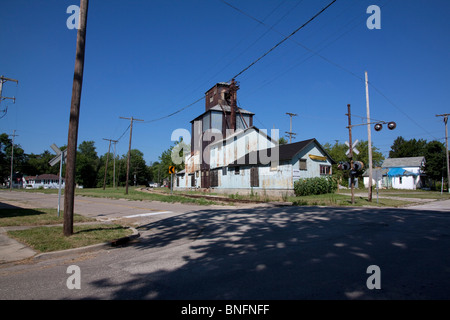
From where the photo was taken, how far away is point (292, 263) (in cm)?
477

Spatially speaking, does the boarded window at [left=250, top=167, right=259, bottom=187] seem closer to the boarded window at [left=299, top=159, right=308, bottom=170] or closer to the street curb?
the boarded window at [left=299, top=159, right=308, bottom=170]

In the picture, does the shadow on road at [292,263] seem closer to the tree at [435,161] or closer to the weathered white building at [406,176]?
the weathered white building at [406,176]

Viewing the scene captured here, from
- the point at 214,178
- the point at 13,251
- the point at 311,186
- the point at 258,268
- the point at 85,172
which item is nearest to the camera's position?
the point at 258,268

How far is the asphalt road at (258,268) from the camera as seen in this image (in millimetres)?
3648

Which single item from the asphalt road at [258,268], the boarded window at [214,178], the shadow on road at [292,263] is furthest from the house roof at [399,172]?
the asphalt road at [258,268]

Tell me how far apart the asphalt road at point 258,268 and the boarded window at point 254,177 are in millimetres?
20055

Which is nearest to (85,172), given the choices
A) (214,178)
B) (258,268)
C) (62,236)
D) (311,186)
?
(214,178)

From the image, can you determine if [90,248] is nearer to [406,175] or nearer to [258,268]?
[258,268]

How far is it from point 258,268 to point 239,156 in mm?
27945

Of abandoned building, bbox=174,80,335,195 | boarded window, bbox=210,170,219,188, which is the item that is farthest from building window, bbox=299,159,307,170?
boarded window, bbox=210,170,219,188

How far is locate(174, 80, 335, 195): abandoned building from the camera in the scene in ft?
87.8
